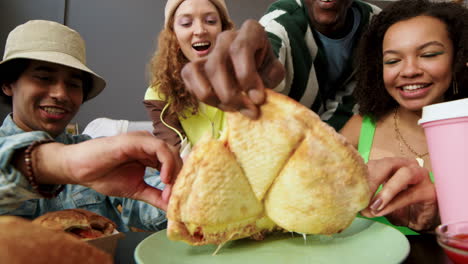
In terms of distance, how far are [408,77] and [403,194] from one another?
61cm

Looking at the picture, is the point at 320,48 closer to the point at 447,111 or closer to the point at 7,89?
the point at 447,111

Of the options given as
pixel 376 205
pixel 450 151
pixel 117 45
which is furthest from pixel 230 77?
pixel 117 45

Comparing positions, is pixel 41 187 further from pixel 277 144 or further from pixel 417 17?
pixel 417 17

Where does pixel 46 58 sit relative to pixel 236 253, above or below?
above

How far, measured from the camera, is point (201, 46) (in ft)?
5.82

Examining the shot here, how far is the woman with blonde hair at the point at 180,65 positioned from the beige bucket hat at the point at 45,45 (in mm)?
598

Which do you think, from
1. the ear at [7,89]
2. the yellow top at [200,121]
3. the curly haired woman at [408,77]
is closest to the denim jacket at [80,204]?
the ear at [7,89]

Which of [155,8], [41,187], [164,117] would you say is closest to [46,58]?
[41,187]

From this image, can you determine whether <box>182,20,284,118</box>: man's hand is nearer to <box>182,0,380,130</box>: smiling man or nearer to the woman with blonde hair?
<box>182,0,380,130</box>: smiling man

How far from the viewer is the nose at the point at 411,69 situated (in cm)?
122

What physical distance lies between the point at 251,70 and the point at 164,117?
1363 mm

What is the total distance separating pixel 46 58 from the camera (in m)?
1.11

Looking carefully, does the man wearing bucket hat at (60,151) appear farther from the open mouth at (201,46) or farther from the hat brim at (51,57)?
the open mouth at (201,46)

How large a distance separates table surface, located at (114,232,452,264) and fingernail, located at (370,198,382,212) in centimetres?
8
